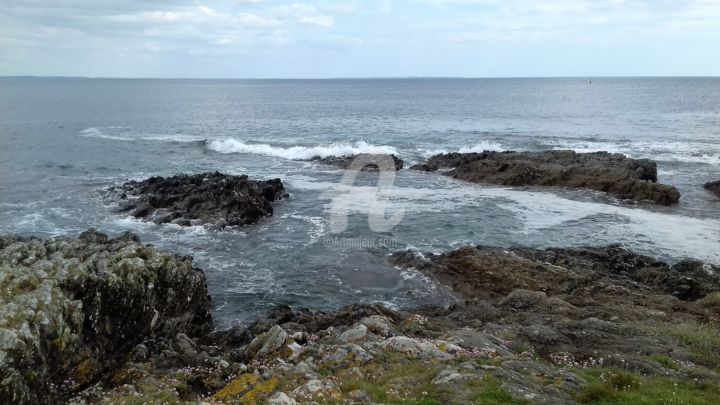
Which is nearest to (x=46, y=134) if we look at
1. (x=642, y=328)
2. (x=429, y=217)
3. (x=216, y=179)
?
(x=216, y=179)

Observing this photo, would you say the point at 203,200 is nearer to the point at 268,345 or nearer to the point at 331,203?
the point at 331,203

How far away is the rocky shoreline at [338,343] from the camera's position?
1159cm

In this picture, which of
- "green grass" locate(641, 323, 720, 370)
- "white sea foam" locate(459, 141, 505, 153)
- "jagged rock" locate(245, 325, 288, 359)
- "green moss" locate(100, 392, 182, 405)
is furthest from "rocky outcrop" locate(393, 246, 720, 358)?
"white sea foam" locate(459, 141, 505, 153)

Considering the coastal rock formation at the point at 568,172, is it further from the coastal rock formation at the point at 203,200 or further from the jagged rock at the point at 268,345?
the jagged rock at the point at 268,345

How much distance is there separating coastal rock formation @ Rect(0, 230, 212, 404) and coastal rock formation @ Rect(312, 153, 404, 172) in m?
31.4

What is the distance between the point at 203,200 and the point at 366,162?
69.4ft

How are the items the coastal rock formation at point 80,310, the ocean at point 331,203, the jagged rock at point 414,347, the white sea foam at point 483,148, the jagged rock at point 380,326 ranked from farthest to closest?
the white sea foam at point 483,148, the ocean at point 331,203, the jagged rock at point 380,326, the jagged rock at point 414,347, the coastal rock formation at point 80,310

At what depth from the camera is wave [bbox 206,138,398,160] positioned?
5862 cm

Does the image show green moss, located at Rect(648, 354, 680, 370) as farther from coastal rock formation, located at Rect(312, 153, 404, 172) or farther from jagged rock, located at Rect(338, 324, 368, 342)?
coastal rock formation, located at Rect(312, 153, 404, 172)

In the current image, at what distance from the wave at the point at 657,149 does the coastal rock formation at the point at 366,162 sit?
71.5 ft

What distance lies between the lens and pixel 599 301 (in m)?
19.7

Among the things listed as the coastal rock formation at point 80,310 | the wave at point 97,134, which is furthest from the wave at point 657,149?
Answer: the wave at point 97,134

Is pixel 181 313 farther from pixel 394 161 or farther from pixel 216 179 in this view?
pixel 394 161

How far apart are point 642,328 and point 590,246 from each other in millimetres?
12542
